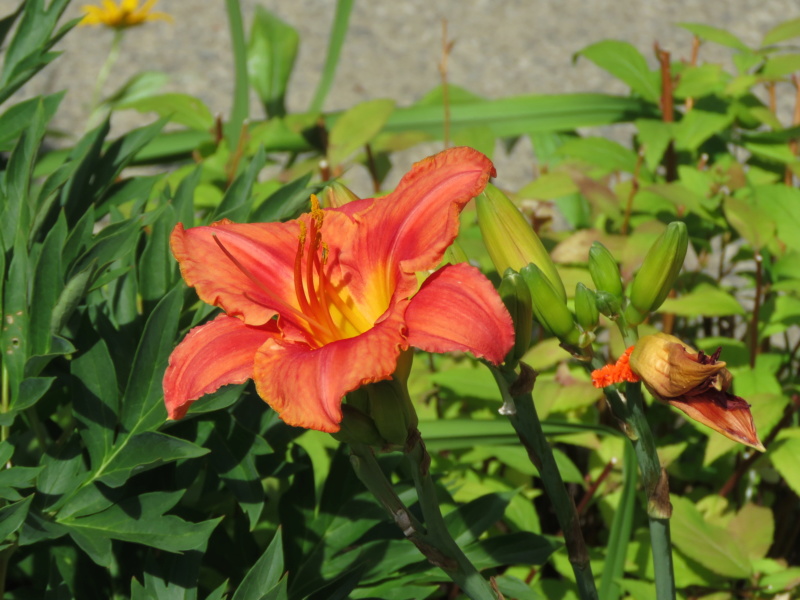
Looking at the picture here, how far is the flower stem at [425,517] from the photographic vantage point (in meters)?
0.69

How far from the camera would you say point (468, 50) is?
3.18 meters

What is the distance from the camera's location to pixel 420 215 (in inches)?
27.9

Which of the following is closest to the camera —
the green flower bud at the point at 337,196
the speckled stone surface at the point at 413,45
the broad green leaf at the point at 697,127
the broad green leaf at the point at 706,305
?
the green flower bud at the point at 337,196

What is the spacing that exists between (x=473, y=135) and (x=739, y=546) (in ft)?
2.19

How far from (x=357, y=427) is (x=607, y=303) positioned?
213 millimetres

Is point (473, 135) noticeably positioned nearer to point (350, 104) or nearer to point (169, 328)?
point (169, 328)

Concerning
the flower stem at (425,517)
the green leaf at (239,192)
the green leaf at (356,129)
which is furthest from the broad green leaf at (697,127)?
the flower stem at (425,517)

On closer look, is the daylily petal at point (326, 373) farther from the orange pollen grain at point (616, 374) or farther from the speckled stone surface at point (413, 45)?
the speckled stone surface at point (413, 45)

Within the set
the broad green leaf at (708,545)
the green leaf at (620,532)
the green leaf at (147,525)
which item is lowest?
the broad green leaf at (708,545)

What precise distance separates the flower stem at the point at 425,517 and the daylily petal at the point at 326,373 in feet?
0.29

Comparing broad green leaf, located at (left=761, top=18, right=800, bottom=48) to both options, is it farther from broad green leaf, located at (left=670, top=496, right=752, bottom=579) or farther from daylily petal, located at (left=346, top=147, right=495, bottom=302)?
daylily petal, located at (left=346, top=147, right=495, bottom=302)

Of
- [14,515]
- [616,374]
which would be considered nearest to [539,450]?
[616,374]

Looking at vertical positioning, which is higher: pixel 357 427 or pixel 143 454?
pixel 357 427

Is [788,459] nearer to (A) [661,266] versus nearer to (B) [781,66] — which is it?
(A) [661,266]
